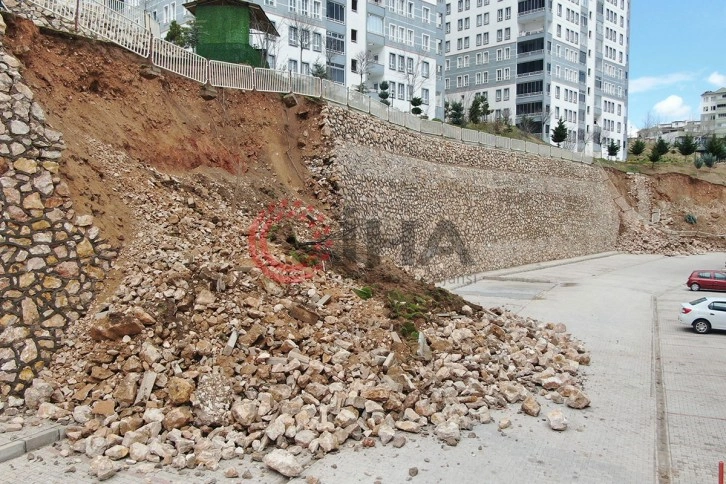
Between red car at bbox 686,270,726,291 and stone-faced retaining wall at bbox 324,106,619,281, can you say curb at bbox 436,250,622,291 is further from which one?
red car at bbox 686,270,726,291

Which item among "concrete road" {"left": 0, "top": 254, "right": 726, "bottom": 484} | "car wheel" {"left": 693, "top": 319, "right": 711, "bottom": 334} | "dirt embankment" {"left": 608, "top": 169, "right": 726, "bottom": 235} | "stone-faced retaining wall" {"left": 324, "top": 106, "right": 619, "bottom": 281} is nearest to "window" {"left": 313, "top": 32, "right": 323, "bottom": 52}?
"stone-faced retaining wall" {"left": 324, "top": 106, "right": 619, "bottom": 281}

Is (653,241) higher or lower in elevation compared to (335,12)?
lower

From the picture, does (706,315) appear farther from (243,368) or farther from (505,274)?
(243,368)

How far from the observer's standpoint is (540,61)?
196ft

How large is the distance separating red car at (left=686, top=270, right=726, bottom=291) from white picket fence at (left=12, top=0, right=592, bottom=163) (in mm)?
17001

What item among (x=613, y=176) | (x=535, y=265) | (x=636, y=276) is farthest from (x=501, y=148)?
(x=613, y=176)

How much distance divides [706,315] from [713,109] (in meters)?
155

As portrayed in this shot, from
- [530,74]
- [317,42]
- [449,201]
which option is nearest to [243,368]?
[449,201]

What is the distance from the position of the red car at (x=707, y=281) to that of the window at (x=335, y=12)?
2980cm

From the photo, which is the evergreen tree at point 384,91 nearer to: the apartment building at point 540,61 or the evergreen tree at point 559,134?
the apartment building at point 540,61

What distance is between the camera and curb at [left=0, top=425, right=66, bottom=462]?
324 inches

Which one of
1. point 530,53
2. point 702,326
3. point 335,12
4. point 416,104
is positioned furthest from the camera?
point 530,53

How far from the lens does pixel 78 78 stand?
607 inches

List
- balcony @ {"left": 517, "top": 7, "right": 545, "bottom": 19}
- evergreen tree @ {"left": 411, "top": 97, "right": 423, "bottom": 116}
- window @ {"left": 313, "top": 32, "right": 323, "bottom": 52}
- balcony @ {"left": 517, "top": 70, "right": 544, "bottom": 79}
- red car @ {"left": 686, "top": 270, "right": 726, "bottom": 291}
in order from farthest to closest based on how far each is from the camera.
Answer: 1. balcony @ {"left": 517, "top": 70, "right": 544, "bottom": 79}
2. balcony @ {"left": 517, "top": 7, "right": 545, "bottom": 19}
3. evergreen tree @ {"left": 411, "top": 97, "right": 423, "bottom": 116}
4. window @ {"left": 313, "top": 32, "right": 323, "bottom": 52}
5. red car @ {"left": 686, "top": 270, "right": 726, "bottom": 291}
